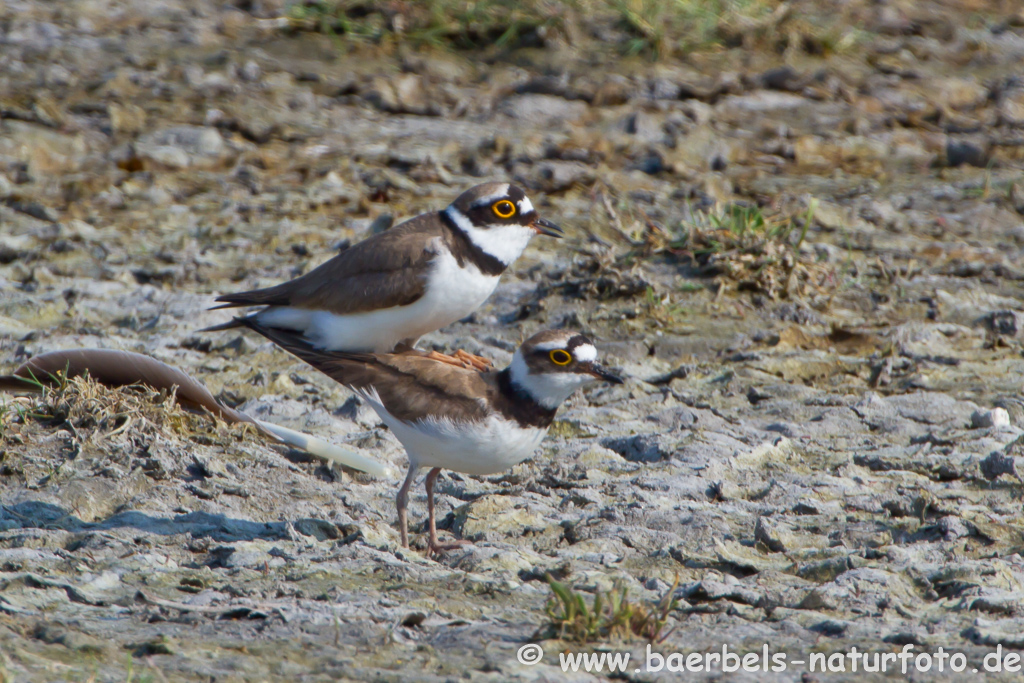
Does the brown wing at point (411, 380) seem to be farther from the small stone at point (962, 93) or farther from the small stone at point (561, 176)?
the small stone at point (962, 93)

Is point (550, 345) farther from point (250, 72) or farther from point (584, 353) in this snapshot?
point (250, 72)

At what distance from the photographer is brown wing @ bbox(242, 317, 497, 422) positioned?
14.9ft

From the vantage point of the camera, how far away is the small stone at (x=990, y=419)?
5.66 meters

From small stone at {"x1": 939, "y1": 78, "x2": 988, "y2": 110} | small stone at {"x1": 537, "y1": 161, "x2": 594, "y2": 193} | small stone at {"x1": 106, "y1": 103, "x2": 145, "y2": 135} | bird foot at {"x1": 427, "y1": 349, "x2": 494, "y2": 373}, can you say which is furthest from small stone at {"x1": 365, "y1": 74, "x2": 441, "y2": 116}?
bird foot at {"x1": 427, "y1": 349, "x2": 494, "y2": 373}

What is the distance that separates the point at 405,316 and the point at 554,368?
38.3 inches

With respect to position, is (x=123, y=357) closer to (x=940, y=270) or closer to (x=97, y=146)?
(x=97, y=146)

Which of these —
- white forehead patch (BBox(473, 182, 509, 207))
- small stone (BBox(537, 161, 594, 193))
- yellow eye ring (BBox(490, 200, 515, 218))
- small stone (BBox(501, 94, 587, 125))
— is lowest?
small stone (BBox(501, 94, 587, 125))

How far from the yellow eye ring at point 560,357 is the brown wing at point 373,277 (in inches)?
34.6

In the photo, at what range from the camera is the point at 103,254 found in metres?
7.82

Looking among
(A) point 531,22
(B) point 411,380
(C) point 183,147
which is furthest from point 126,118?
(B) point 411,380

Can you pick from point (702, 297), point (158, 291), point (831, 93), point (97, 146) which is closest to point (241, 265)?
point (158, 291)

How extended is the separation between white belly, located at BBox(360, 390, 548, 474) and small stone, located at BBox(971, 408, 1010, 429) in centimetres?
239

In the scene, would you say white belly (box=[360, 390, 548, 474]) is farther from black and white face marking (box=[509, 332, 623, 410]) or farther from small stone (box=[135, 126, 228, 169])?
small stone (box=[135, 126, 228, 169])

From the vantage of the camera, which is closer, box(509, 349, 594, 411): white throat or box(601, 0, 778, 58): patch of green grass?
box(509, 349, 594, 411): white throat
